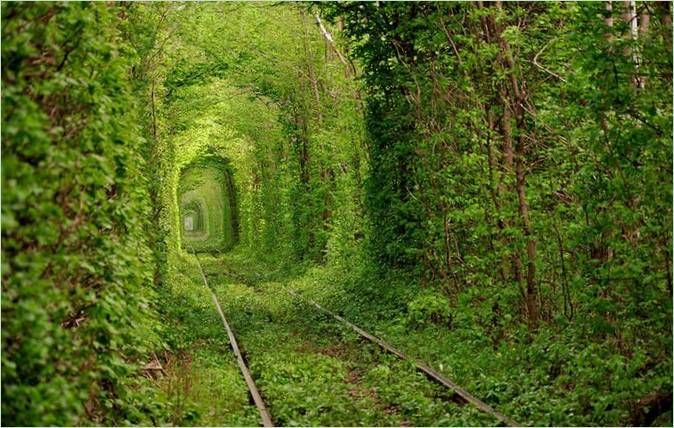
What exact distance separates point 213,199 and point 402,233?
256 ft

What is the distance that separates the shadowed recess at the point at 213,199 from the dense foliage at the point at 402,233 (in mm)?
41955

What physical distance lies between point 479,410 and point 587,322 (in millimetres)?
1585

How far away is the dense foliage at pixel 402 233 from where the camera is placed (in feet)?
20.8

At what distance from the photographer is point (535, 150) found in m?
15.6

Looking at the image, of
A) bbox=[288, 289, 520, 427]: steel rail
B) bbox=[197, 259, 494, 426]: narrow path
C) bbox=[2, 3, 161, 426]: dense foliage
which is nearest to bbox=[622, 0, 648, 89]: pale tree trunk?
bbox=[288, 289, 520, 427]: steel rail

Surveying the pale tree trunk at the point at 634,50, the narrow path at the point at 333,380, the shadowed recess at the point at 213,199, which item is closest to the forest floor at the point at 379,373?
the narrow path at the point at 333,380

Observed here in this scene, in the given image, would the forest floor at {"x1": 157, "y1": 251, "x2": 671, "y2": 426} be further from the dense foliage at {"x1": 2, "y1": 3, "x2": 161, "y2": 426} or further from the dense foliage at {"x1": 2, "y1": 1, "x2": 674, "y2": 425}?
the dense foliage at {"x1": 2, "y1": 3, "x2": 161, "y2": 426}

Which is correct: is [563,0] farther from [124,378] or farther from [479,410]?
[124,378]

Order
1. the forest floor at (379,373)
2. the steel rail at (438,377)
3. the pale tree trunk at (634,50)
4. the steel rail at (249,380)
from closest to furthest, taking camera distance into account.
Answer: the pale tree trunk at (634,50)
the steel rail at (438,377)
the forest floor at (379,373)
the steel rail at (249,380)

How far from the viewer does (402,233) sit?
1956 centimetres

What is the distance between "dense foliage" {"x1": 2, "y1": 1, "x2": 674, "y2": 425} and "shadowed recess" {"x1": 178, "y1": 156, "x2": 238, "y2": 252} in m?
42.0

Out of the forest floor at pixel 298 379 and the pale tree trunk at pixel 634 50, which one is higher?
the pale tree trunk at pixel 634 50

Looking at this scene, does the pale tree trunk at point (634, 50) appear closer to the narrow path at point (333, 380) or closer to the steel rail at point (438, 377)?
the steel rail at point (438, 377)

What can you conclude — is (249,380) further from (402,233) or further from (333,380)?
(402,233)
